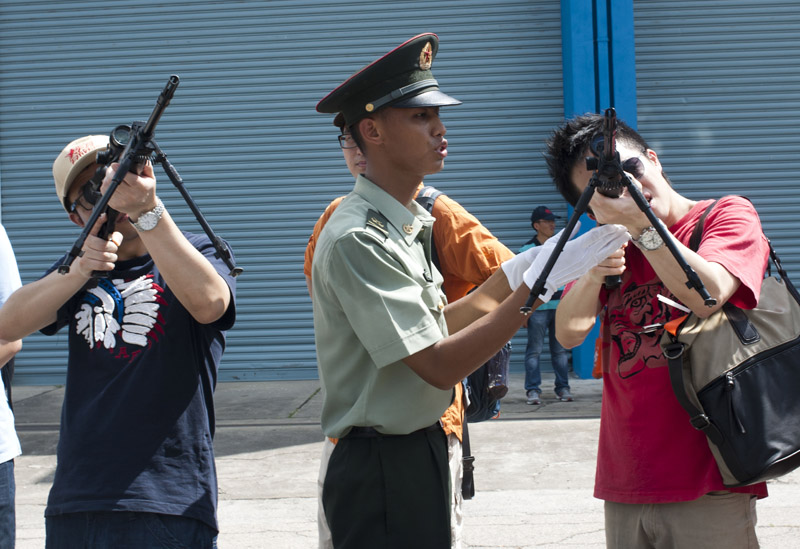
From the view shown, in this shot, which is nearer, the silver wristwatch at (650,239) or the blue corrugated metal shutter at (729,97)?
the silver wristwatch at (650,239)

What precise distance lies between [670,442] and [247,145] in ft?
27.6

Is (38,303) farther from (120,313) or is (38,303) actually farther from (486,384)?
(486,384)

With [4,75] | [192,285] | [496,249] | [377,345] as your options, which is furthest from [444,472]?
[4,75]

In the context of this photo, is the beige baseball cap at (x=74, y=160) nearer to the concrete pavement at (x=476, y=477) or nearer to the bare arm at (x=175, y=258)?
the bare arm at (x=175, y=258)

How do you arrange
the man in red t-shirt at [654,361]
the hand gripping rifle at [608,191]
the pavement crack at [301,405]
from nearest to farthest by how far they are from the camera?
the hand gripping rifle at [608,191], the man in red t-shirt at [654,361], the pavement crack at [301,405]

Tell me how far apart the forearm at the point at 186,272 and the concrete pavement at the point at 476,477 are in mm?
2921

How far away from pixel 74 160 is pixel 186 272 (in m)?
0.54

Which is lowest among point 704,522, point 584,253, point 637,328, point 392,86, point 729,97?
point 704,522

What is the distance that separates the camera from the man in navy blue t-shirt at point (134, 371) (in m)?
2.30

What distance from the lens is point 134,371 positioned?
239cm

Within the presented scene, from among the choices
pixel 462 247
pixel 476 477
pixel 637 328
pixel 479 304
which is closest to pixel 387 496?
pixel 479 304

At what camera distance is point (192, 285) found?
7.55 ft

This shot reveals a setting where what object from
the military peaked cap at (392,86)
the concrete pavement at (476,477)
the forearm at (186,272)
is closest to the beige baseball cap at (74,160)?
the forearm at (186,272)

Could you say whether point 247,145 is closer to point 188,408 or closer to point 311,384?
point 311,384
